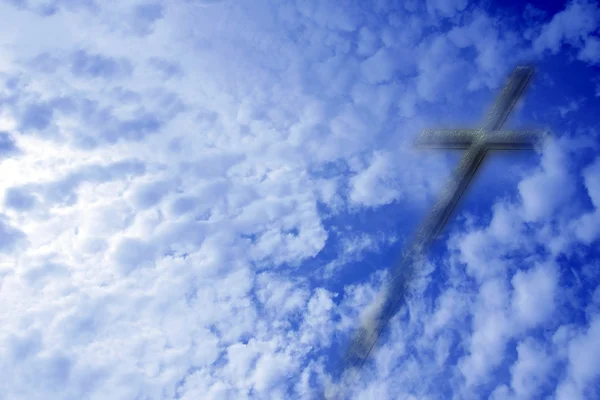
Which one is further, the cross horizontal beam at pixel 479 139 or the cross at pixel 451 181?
the cross horizontal beam at pixel 479 139

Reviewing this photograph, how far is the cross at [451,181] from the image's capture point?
31.2ft

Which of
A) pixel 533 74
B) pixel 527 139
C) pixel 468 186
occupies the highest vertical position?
pixel 533 74

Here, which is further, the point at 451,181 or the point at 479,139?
the point at 479,139

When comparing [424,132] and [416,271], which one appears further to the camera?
[424,132]

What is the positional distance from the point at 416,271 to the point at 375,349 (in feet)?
7.81

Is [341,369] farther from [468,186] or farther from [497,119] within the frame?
[497,119]

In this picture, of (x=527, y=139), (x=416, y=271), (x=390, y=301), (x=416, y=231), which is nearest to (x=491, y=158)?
(x=527, y=139)

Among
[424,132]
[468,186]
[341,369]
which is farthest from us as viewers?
[424,132]

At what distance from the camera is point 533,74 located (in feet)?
34.9

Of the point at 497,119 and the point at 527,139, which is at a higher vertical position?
the point at 497,119

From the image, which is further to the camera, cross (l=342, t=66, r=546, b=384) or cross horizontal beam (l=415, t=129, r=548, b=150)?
cross horizontal beam (l=415, t=129, r=548, b=150)

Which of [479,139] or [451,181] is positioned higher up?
[479,139]

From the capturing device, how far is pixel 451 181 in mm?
10023

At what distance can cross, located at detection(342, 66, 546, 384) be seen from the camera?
9.50m
